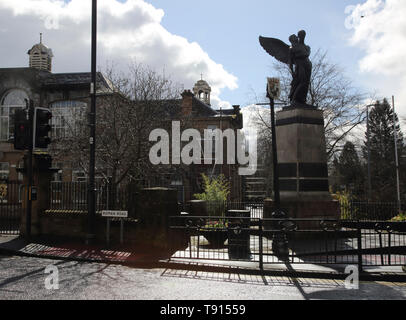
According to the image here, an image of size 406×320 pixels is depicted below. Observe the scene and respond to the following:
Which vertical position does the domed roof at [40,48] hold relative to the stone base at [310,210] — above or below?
above

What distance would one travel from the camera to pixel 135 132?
16.3m

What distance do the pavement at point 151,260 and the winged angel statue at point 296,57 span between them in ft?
23.2

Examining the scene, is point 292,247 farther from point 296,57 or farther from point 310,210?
point 296,57

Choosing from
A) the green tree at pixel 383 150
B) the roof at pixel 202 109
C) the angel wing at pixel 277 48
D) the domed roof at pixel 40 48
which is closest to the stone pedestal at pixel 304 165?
the angel wing at pixel 277 48

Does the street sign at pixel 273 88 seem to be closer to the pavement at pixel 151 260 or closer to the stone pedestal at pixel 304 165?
the stone pedestal at pixel 304 165

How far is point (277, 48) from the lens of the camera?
13.8 metres

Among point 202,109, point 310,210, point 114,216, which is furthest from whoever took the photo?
point 202,109

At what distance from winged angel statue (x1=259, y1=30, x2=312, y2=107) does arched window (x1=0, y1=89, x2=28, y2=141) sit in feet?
89.9

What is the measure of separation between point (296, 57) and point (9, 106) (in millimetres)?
29729

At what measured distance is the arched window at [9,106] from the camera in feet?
109

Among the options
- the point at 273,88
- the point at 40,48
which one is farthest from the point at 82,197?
the point at 40,48

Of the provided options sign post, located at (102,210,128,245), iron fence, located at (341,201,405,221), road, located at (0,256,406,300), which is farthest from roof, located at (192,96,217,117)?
road, located at (0,256,406,300)
